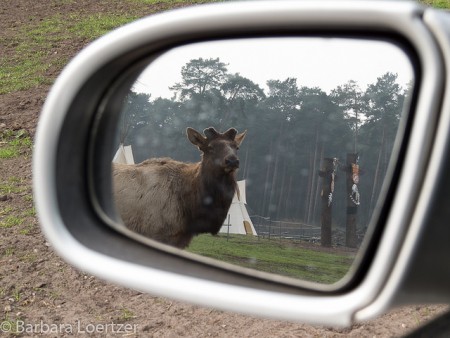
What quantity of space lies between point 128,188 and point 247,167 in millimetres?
626

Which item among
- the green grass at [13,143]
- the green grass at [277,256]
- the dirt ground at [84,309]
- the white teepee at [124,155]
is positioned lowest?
the dirt ground at [84,309]

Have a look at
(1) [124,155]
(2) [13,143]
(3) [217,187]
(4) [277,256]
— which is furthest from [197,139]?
(2) [13,143]

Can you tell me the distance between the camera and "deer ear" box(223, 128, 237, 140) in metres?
1.85

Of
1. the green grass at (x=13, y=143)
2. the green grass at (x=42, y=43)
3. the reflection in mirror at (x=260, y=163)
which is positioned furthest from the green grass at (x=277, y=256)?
the green grass at (x=42, y=43)

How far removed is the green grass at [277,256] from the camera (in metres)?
1.61

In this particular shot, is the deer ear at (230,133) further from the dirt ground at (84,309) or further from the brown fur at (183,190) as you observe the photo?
the dirt ground at (84,309)

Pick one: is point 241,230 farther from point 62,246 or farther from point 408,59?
point 408,59

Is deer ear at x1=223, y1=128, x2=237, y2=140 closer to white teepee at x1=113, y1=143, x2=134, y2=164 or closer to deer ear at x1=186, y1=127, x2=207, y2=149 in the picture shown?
deer ear at x1=186, y1=127, x2=207, y2=149

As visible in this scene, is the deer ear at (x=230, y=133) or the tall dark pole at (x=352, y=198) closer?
the tall dark pole at (x=352, y=198)

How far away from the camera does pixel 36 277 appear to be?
5.57m

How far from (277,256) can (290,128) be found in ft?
1.11

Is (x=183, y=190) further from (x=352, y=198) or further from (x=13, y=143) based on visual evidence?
(x=13, y=143)

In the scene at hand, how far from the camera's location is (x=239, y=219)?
6.28 feet

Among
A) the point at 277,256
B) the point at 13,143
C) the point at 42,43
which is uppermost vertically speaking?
the point at 42,43
